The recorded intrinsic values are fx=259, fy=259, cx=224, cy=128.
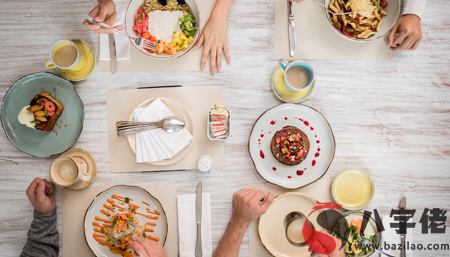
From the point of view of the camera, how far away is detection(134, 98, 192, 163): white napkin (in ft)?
4.36

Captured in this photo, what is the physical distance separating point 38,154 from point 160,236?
0.77 metres

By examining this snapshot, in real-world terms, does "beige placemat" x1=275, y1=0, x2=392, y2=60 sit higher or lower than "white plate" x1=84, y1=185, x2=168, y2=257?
higher

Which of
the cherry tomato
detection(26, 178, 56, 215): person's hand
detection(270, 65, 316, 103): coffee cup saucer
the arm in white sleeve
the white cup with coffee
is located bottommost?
detection(26, 178, 56, 215): person's hand

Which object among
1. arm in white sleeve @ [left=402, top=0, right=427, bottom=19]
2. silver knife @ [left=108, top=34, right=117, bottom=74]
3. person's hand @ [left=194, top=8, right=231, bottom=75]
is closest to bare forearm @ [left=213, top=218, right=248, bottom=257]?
person's hand @ [left=194, top=8, right=231, bottom=75]

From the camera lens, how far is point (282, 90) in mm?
1372

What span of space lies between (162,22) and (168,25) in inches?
1.3

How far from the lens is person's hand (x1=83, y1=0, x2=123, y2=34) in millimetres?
1249

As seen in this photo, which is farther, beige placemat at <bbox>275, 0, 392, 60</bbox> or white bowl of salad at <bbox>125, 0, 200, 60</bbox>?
beige placemat at <bbox>275, 0, 392, 60</bbox>

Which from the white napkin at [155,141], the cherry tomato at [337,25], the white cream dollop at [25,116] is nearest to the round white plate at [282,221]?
the white napkin at [155,141]

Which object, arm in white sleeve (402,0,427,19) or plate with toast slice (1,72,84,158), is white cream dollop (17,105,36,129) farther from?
arm in white sleeve (402,0,427,19)

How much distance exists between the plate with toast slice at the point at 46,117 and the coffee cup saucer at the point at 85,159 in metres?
0.05

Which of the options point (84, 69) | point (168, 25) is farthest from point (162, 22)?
point (84, 69)

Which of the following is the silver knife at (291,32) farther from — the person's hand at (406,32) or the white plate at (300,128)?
the person's hand at (406,32)

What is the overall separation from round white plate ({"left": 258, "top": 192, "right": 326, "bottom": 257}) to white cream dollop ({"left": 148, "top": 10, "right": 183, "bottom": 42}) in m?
1.05
